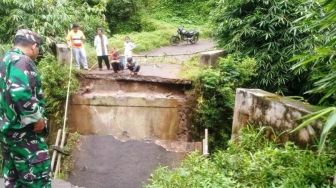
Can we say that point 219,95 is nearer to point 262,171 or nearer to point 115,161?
point 115,161

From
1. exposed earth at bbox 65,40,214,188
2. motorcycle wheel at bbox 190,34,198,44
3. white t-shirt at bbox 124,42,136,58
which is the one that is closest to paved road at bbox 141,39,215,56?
motorcycle wheel at bbox 190,34,198,44

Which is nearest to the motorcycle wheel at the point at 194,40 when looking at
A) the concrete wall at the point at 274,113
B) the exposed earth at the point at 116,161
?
the exposed earth at the point at 116,161

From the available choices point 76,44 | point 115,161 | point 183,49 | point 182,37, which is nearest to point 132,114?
point 115,161

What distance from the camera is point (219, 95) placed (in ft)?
27.5

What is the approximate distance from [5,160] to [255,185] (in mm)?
2080

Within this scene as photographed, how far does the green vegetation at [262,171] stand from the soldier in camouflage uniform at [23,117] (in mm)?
1218

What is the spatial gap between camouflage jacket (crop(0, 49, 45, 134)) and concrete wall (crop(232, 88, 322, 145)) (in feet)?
8.01

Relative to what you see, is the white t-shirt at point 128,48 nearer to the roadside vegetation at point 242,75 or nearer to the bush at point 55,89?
the roadside vegetation at point 242,75

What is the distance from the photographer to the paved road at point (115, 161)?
718 cm

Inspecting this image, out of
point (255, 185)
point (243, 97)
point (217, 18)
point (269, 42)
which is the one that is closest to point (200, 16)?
point (217, 18)

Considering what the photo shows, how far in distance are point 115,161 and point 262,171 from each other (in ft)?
14.3

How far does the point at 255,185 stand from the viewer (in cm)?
357

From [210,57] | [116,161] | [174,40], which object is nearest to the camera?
[116,161]

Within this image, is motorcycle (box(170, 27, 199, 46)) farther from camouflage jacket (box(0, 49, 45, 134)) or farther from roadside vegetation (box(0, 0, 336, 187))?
camouflage jacket (box(0, 49, 45, 134))
